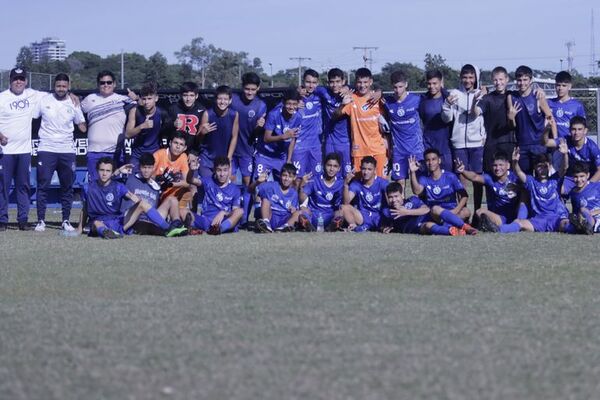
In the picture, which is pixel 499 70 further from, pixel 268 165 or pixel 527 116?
pixel 268 165

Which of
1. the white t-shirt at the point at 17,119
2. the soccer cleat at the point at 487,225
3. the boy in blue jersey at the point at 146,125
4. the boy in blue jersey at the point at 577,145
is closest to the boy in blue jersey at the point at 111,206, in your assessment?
the boy in blue jersey at the point at 146,125

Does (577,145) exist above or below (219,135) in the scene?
below

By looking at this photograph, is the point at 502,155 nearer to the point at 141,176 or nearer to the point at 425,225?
the point at 425,225

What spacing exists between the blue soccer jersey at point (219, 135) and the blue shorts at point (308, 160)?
3.16 ft

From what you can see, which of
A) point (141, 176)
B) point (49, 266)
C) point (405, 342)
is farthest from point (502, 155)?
point (405, 342)

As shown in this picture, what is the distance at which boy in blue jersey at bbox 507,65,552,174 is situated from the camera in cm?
1319

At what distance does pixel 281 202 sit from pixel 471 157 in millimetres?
2635

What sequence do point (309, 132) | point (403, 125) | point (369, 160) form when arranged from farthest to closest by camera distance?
point (309, 132) < point (403, 125) < point (369, 160)

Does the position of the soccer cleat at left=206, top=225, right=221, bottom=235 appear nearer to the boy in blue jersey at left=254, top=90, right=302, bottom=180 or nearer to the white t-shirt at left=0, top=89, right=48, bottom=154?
the boy in blue jersey at left=254, top=90, right=302, bottom=180

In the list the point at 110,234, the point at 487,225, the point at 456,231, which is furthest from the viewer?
the point at 487,225

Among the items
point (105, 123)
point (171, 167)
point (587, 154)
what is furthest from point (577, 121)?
point (105, 123)

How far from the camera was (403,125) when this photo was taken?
13.5 metres

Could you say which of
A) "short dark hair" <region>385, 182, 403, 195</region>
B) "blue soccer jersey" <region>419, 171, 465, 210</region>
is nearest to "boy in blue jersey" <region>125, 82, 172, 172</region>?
"short dark hair" <region>385, 182, 403, 195</region>

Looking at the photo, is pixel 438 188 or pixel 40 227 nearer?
pixel 438 188
